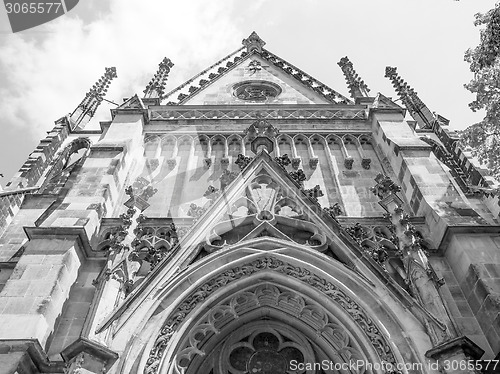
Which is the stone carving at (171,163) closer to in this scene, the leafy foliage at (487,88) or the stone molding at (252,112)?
the stone molding at (252,112)

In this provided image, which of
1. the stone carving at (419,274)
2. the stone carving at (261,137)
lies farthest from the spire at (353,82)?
the stone carving at (419,274)

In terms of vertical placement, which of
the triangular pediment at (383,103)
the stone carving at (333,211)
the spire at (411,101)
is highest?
the spire at (411,101)

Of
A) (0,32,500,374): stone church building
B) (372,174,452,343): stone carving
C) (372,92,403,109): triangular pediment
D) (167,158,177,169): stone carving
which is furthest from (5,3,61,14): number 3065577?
(372,92,403,109): triangular pediment

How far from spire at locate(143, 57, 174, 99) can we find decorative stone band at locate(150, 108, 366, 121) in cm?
163

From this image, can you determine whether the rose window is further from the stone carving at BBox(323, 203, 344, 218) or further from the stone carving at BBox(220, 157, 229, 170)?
the stone carving at BBox(220, 157, 229, 170)

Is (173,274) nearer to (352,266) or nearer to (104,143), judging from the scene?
(352,266)

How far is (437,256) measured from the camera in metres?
9.80

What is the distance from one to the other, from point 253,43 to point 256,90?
4954 millimetres

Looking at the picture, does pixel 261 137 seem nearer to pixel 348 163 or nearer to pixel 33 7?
pixel 348 163

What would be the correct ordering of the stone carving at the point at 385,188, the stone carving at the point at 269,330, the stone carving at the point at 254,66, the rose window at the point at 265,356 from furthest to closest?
the stone carving at the point at 254,66, the stone carving at the point at 385,188, the rose window at the point at 265,356, the stone carving at the point at 269,330

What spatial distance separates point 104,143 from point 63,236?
398cm

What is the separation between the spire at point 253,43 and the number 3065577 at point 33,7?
1247cm

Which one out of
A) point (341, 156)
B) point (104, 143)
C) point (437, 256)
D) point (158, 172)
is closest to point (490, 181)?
point (341, 156)

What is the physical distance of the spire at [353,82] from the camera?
1775 centimetres
